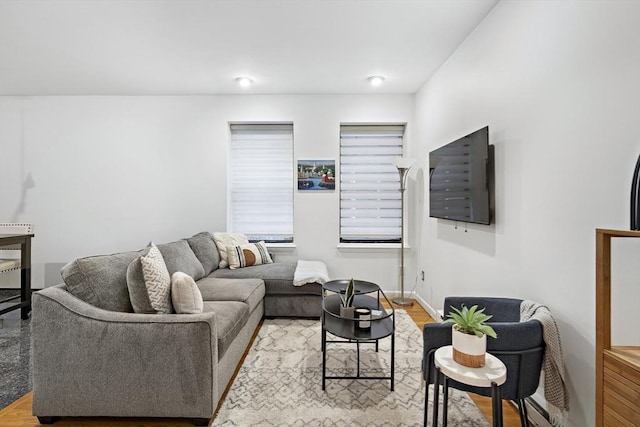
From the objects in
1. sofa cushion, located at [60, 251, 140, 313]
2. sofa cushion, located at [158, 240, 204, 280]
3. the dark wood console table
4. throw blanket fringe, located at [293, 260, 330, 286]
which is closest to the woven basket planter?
sofa cushion, located at [60, 251, 140, 313]

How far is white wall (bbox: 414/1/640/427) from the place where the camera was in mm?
1308

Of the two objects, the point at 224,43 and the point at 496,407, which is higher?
the point at 224,43

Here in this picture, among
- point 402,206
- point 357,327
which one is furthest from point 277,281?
point 402,206

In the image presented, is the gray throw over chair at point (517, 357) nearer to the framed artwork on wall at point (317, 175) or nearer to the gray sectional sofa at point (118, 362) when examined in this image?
the gray sectional sofa at point (118, 362)

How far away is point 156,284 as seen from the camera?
1847mm

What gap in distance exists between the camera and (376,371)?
7.39 ft

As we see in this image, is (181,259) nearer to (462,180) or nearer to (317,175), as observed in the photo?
(317,175)

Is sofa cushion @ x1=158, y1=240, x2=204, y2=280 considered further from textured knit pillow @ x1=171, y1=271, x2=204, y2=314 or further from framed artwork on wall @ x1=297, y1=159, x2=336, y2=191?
framed artwork on wall @ x1=297, y1=159, x2=336, y2=191

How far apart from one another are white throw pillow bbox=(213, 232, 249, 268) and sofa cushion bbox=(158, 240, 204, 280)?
A: 1.60ft

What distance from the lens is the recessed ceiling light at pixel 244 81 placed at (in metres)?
3.59

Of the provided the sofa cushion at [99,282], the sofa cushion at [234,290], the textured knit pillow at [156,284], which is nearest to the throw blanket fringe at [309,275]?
the sofa cushion at [234,290]

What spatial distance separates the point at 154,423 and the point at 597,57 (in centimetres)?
295

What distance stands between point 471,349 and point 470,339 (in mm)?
43

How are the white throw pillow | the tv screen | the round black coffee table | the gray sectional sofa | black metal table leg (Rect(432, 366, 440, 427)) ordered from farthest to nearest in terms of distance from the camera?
1. the white throw pillow
2. the tv screen
3. the round black coffee table
4. the gray sectional sofa
5. black metal table leg (Rect(432, 366, 440, 427))
